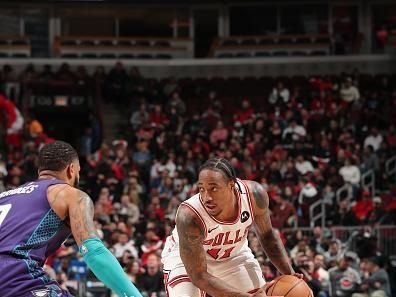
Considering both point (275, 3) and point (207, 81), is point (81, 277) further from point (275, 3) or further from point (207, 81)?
point (275, 3)

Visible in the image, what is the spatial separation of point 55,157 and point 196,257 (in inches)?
58.3

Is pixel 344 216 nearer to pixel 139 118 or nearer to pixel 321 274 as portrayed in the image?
pixel 321 274

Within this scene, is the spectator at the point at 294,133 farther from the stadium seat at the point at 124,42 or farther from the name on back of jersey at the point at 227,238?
the name on back of jersey at the point at 227,238

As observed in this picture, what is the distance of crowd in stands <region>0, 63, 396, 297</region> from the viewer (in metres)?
13.4

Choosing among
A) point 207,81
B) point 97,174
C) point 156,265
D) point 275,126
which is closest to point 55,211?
point 156,265

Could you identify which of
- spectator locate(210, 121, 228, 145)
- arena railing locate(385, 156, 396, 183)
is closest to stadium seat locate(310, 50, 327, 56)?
spectator locate(210, 121, 228, 145)

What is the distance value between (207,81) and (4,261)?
65.2 ft

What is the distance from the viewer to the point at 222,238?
622cm

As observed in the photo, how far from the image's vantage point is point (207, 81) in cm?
2420

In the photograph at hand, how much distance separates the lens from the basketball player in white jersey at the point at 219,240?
5.91 meters

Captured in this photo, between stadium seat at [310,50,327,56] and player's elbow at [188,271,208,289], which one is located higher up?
stadium seat at [310,50,327,56]

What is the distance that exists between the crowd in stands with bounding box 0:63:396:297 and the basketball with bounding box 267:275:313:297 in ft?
19.2

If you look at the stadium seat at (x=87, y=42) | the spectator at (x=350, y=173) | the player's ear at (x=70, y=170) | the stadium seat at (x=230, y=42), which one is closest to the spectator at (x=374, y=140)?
the spectator at (x=350, y=173)

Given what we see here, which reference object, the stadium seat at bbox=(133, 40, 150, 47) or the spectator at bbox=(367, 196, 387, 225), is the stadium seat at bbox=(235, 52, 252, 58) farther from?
the spectator at bbox=(367, 196, 387, 225)
